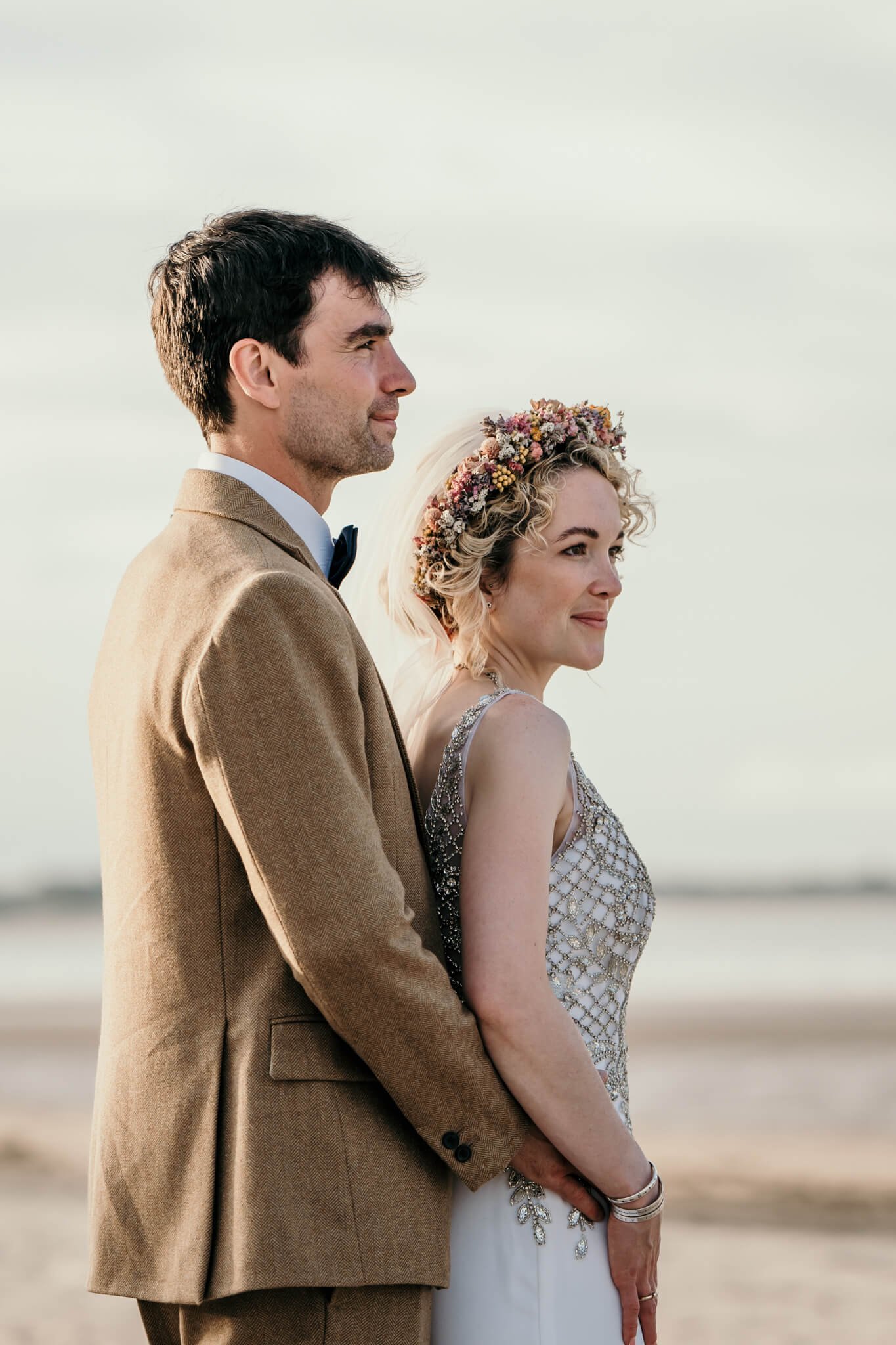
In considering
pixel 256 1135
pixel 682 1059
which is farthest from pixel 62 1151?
pixel 256 1135

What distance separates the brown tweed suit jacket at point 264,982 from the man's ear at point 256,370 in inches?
11.1

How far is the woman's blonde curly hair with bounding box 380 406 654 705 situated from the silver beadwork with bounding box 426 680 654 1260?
0.29 meters

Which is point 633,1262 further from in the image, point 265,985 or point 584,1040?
point 265,985

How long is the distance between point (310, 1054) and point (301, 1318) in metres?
0.36

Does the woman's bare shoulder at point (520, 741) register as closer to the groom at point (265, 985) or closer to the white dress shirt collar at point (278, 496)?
the groom at point (265, 985)

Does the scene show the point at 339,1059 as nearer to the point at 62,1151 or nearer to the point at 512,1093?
the point at 512,1093

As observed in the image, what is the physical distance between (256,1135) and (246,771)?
19.8 inches

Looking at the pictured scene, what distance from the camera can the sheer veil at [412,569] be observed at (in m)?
2.95

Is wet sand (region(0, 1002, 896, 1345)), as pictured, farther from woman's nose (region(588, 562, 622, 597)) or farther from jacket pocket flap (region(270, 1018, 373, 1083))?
woman's nose (region(588, 562, 622, 597))

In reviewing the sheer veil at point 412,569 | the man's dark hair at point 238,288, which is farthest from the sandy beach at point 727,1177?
the man's dark hair at point 238,288

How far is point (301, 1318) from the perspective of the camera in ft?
6.70

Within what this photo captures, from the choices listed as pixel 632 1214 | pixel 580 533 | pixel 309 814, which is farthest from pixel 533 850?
pixel 580 533

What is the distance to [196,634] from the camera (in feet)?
6.73

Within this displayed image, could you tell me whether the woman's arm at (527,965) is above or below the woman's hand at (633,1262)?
above
